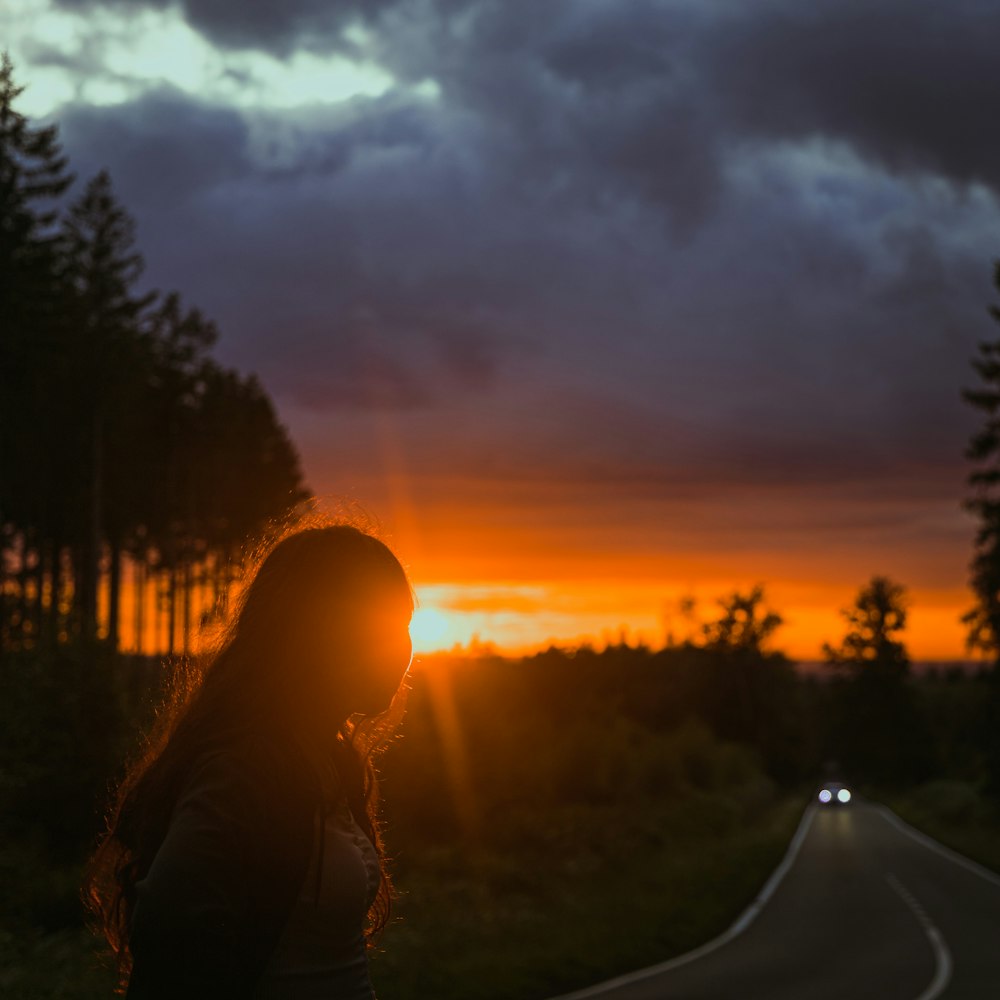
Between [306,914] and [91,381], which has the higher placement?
[91,381]

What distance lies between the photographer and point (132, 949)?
2.04 metres

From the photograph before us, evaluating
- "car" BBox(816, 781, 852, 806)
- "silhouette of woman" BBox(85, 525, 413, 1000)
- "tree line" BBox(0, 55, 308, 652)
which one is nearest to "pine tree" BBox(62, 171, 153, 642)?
"tree line" BBox(0, 55, 308, 652)

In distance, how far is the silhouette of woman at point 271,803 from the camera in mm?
2020

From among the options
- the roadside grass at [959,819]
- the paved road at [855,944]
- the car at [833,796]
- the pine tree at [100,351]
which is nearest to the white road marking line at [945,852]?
the paved road at [855,944]

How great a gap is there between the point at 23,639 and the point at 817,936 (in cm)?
1584

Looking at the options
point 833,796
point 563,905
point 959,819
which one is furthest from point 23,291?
point 833,796

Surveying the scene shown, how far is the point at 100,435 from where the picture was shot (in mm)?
50188

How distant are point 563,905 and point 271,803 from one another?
22.8 metres

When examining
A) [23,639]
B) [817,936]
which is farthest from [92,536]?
[817,936]

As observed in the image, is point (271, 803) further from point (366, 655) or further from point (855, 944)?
point (855, 944)

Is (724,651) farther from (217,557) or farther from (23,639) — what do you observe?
(23,639)

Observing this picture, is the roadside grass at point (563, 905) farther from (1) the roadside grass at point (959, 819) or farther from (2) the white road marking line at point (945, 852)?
(1) the roadside grass at point (959, 819)

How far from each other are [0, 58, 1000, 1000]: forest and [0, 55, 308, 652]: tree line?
0.12 m

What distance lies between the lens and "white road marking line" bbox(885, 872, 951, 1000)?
16.1 metres
